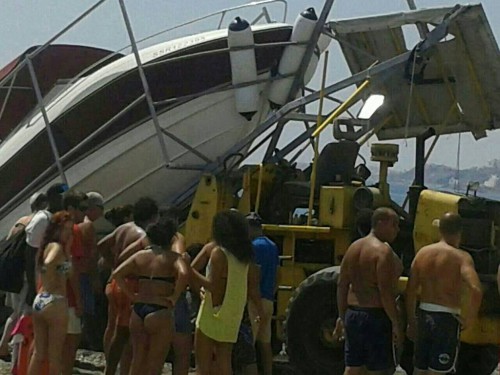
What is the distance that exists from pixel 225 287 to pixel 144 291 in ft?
1.98

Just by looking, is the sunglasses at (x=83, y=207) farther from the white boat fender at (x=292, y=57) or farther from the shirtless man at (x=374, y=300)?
the white boat fender at (x=292, y=57)

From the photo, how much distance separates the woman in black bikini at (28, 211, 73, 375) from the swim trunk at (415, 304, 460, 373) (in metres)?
2.55

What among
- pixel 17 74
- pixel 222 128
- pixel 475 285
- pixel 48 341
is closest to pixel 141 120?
pixel 222 128

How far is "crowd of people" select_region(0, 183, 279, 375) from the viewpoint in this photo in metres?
7.61

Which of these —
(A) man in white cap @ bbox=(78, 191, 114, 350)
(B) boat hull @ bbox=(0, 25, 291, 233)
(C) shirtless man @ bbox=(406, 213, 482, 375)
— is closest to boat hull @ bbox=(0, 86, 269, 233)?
(B) boat hull @ bbox=(0, 25, 291, 233)

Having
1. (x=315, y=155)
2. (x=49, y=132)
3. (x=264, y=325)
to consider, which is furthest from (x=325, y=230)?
(x=49, y=132)

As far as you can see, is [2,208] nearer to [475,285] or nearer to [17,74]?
[17,74]

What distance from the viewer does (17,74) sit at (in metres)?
13.3

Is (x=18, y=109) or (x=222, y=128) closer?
(x=222, y=128)

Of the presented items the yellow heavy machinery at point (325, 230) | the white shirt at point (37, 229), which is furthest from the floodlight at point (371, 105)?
the white shirt at point (37, 229)

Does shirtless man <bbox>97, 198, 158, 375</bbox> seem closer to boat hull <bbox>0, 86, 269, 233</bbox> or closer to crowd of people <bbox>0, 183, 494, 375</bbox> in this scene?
crowd of people <bbox>0, 183, 494, 375</bbox>

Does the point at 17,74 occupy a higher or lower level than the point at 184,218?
higher

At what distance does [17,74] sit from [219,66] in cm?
270

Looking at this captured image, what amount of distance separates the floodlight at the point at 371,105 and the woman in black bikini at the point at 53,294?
3.75 meters
